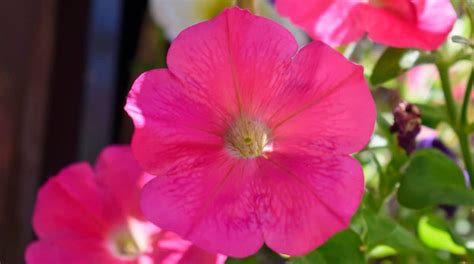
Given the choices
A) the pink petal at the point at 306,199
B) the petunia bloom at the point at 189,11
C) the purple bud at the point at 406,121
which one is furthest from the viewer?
the petunia bloom at the point at 189,11

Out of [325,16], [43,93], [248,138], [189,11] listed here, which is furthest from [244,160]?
[43,93]

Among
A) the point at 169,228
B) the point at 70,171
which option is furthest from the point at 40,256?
the point at 169,228

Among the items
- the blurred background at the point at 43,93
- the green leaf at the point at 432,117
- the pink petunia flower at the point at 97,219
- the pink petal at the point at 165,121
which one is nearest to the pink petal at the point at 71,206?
the pink petunia flower at the point at 97,219

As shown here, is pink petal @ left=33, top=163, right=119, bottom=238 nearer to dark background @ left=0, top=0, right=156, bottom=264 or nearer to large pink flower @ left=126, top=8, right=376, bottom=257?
large pink flower @ left=126, top=8, right=376, bottom=257

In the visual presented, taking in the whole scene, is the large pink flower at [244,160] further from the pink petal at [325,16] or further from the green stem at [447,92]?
the green stem at [447,92]

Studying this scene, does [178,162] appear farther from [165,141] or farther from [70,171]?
[70,171]

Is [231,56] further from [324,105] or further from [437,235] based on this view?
[437,235]
